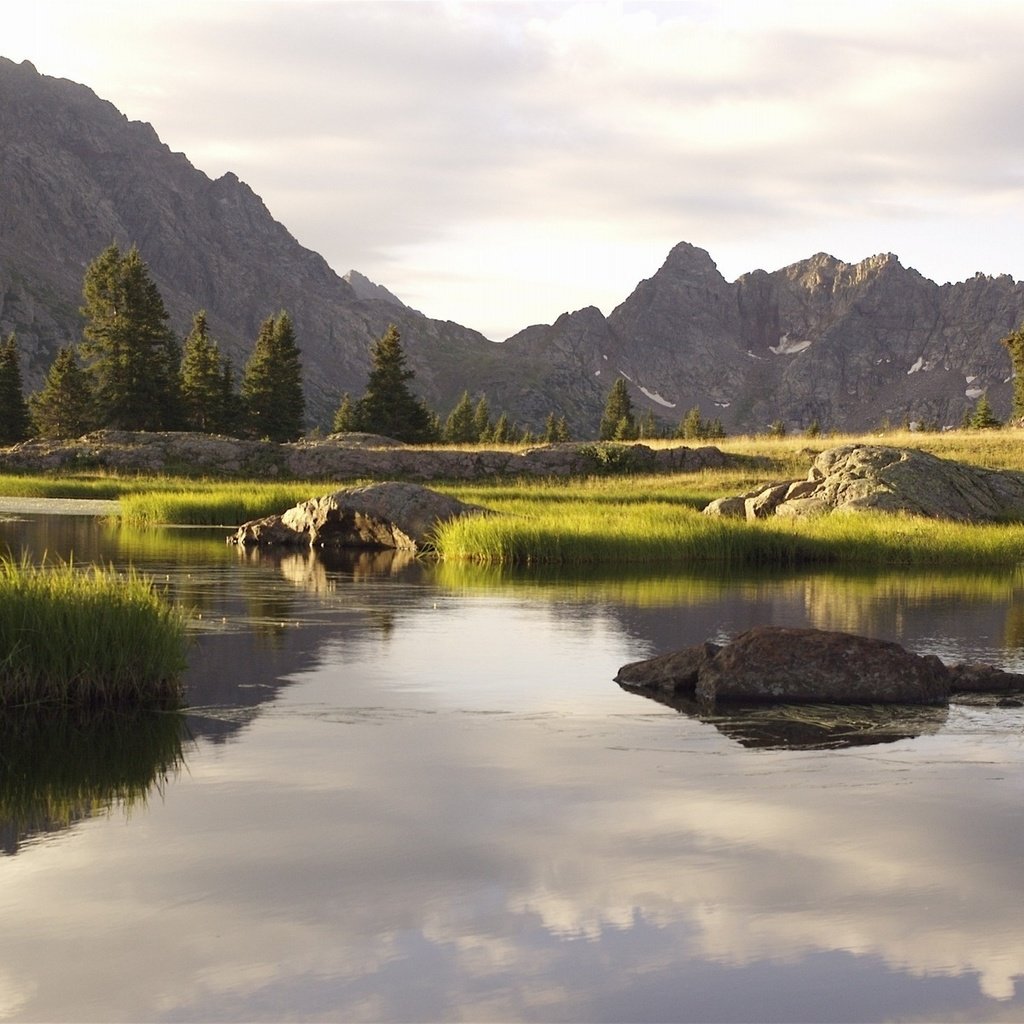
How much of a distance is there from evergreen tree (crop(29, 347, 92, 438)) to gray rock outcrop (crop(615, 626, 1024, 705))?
82.6 m

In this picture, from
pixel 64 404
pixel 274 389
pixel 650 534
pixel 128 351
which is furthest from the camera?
pixel 274 389

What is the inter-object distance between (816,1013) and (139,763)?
734cm

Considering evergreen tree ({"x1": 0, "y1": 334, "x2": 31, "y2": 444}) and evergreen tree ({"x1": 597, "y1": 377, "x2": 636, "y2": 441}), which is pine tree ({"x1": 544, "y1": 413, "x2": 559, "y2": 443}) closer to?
evergreen tree ({"x1": 597, "y1": 377, "x2": 636, "y2": 441})

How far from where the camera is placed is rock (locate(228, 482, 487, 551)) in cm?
3909

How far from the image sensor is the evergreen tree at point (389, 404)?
93.7 m

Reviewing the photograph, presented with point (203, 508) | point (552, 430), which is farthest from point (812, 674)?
point (552, 430)

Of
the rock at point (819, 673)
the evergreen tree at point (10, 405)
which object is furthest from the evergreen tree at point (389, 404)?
the rock at point (819, 673)

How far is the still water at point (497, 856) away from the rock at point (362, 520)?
66.7 ft

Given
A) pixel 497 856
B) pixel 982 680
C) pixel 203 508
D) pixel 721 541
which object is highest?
pixel 203 508

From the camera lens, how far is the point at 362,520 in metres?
39.6

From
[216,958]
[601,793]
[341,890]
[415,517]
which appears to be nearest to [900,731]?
[601,793]

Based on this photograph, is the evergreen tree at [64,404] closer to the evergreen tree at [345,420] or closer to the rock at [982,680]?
the evergreen tree at [345,420]

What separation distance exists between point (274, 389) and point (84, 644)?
8344cm

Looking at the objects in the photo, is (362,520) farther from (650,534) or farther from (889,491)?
(889,491)
